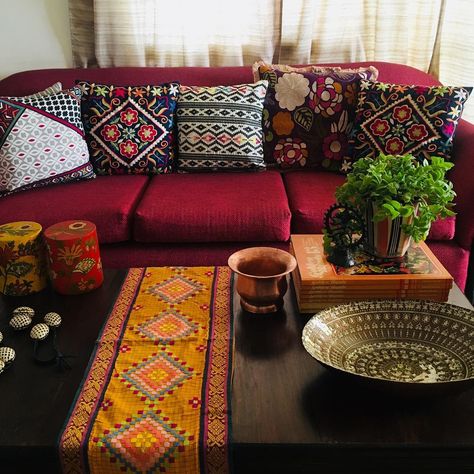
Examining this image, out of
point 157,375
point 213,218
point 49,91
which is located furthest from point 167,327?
point 49,91

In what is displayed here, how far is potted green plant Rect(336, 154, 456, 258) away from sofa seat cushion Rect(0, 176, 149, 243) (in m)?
0.93

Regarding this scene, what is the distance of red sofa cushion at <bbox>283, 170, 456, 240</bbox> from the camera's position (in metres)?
1.90

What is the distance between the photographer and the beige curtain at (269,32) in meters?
2.60

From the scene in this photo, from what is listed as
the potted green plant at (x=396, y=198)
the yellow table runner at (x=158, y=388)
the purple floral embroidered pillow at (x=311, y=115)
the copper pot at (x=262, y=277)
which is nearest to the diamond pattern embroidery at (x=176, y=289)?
the yellow table runner at (x=158, y=388)

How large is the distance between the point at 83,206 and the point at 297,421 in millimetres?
1305

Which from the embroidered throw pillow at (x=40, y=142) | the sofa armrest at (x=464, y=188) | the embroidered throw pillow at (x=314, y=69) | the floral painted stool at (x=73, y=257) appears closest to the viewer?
the floral painted stool at (x=73, y=257)

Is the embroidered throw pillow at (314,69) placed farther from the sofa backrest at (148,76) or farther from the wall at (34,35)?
the wall at (34,35)

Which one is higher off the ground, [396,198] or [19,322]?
[396,198]

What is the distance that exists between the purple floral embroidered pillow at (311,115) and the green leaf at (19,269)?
1281 mm

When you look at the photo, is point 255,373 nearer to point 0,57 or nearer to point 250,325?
point 250,325

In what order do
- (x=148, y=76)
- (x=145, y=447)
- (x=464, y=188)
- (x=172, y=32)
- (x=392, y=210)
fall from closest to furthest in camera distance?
(x=145, y=447) < (x=392, y=210) < (x=464, y=188) < (x=148, y=76) < (x=172, y=32)

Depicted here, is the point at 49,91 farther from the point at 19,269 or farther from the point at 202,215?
the point at 19,269

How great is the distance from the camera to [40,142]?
210cm

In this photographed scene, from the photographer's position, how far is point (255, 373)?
3.49 feet
